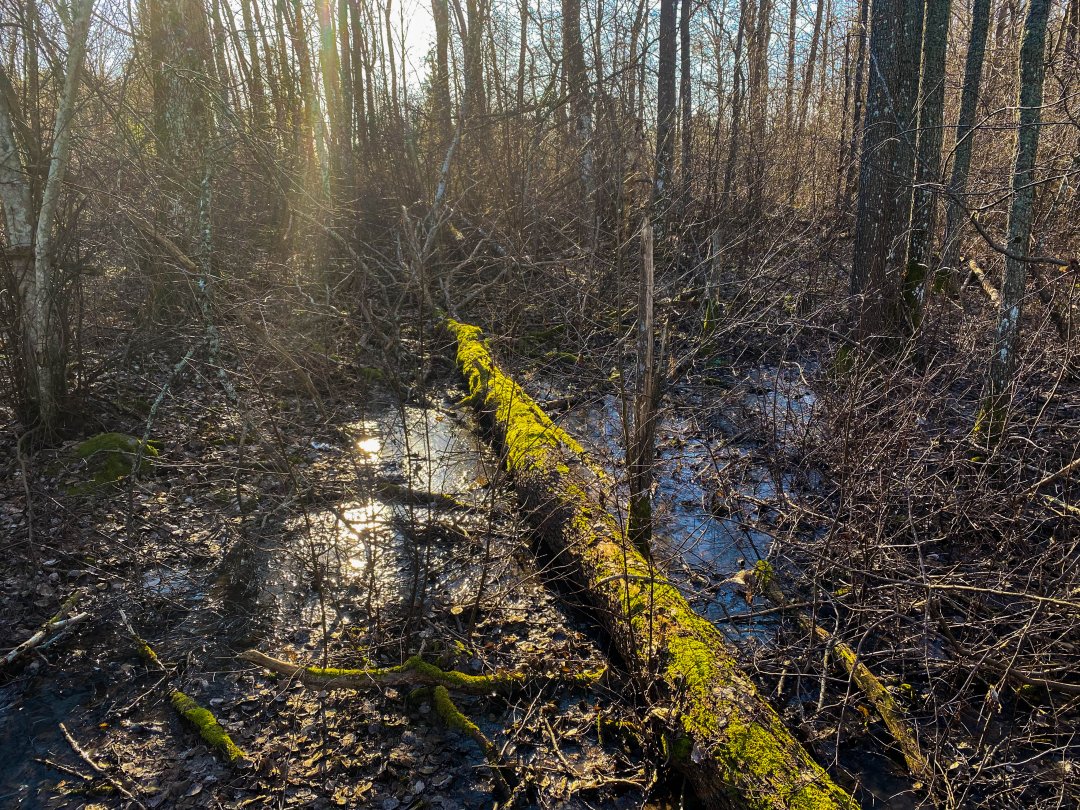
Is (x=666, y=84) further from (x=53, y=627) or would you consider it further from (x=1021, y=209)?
(x=53, y=627)

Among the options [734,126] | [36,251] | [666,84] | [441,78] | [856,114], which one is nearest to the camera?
[36,251]

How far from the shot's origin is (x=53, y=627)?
13.1 feet

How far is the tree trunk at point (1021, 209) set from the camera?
4.64 m

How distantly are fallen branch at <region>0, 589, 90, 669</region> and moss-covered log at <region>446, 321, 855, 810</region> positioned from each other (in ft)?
9.77

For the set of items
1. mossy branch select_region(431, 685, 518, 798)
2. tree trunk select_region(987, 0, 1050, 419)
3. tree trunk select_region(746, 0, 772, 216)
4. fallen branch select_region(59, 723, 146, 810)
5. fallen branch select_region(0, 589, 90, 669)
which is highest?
tree trunk select_region(746, 0, 772, 216)

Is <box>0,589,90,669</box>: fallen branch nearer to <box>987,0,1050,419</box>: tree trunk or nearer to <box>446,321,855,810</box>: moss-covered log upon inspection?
<box>446,321,855,810</box>: moss-covered log

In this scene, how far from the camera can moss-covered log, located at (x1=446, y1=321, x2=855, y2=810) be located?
277cm

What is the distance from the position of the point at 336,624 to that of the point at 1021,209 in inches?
221

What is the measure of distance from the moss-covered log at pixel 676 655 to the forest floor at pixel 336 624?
229 millimetres

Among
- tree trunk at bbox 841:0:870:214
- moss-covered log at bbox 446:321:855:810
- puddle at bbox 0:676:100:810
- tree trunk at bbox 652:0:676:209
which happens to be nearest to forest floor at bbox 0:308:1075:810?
puddle at bbox 0:676:100:810

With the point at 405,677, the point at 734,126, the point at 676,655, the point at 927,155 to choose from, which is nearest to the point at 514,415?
the point at 405,677

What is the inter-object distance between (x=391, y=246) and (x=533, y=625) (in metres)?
8.37

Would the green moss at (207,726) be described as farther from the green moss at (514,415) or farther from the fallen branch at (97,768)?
the green moss at (514,415)

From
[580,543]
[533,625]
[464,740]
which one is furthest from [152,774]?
[580,543]
